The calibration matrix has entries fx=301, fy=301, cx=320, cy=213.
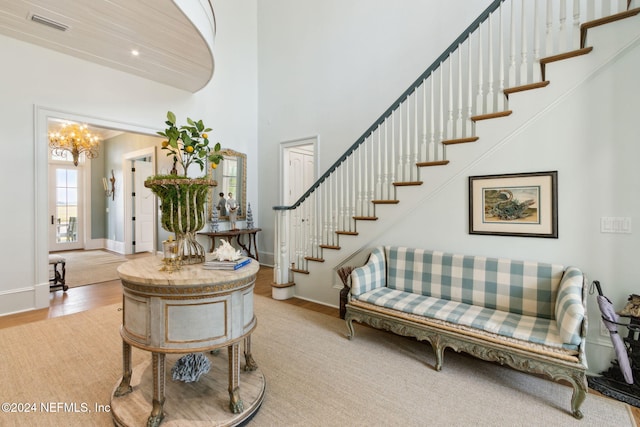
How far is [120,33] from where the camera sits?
3.43 metres

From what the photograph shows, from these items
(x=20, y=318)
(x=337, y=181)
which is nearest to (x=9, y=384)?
(x=20, y=318)

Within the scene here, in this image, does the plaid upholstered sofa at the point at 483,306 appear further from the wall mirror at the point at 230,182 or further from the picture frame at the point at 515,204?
the wall mirror at the point at 230,182

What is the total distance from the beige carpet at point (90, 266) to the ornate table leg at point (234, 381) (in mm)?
4382

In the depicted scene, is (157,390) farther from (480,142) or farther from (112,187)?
(112,187)

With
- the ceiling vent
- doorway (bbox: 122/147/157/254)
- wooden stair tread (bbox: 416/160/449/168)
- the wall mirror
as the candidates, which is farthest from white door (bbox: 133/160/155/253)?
wooden stair tread (bbox: 416/160/449/168)

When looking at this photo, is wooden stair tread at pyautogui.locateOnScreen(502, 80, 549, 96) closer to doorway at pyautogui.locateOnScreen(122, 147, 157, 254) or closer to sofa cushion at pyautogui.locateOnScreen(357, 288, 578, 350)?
Result: sofa cushion at pyautogui.locateOnScreen(357, 288, 578, 350)

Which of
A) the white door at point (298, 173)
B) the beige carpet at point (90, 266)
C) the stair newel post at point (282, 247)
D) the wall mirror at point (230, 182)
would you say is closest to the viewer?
the stair newel post at point (282, 247)

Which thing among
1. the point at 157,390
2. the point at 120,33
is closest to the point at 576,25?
the point at 157,390

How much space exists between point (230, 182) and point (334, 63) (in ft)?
9.63

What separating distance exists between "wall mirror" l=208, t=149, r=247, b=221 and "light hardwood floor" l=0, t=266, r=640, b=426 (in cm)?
175

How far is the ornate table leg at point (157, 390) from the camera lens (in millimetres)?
1631

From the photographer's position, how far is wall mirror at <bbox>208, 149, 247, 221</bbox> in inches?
226

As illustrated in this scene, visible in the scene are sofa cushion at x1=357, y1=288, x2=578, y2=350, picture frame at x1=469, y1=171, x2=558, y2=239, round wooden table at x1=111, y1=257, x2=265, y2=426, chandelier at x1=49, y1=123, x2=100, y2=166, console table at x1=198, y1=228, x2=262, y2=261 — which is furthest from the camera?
chandelier at x1=49, y1=123, x2=100, y2=166

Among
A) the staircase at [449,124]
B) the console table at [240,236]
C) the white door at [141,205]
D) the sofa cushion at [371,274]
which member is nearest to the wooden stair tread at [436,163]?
the staircase at [449,124]
